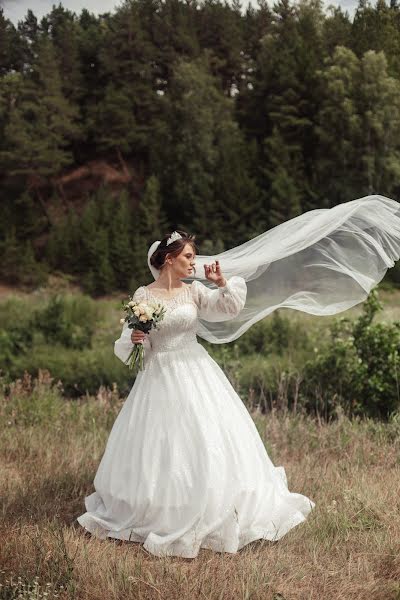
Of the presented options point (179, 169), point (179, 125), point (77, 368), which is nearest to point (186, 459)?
point (77, 368)

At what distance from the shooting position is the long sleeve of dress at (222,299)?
13.9 ft

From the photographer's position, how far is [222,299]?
4.23 m

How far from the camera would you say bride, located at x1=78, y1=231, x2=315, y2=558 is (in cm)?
403

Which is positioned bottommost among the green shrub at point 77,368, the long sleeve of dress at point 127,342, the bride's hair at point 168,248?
the green shrub at point 77,368

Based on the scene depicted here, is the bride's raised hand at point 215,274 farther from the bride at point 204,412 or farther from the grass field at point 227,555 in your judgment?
the grass field at point 227,555

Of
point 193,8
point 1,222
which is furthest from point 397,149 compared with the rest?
point 1,222

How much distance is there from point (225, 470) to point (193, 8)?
26.0 m

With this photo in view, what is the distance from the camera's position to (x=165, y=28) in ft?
87.5

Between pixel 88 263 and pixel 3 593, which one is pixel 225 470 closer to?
pixel 3 593

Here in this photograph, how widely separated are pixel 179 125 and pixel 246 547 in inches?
880

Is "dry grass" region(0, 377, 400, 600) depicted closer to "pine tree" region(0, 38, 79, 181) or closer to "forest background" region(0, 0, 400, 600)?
"forest background" region(0, 0, 400, 600)

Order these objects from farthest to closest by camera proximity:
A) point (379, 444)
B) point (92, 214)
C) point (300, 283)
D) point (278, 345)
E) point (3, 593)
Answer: point (92, 214), point (278, 345), point (379, 444), point (300, 283), point (3, 593)

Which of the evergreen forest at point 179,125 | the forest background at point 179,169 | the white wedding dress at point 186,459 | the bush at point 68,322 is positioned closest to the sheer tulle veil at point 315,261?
the white wedding dress at point 186,459

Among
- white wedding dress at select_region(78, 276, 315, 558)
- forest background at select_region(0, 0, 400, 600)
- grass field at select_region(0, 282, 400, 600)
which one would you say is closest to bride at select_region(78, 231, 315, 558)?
white wedding dress at select_region(78, 276, 315, 558)
